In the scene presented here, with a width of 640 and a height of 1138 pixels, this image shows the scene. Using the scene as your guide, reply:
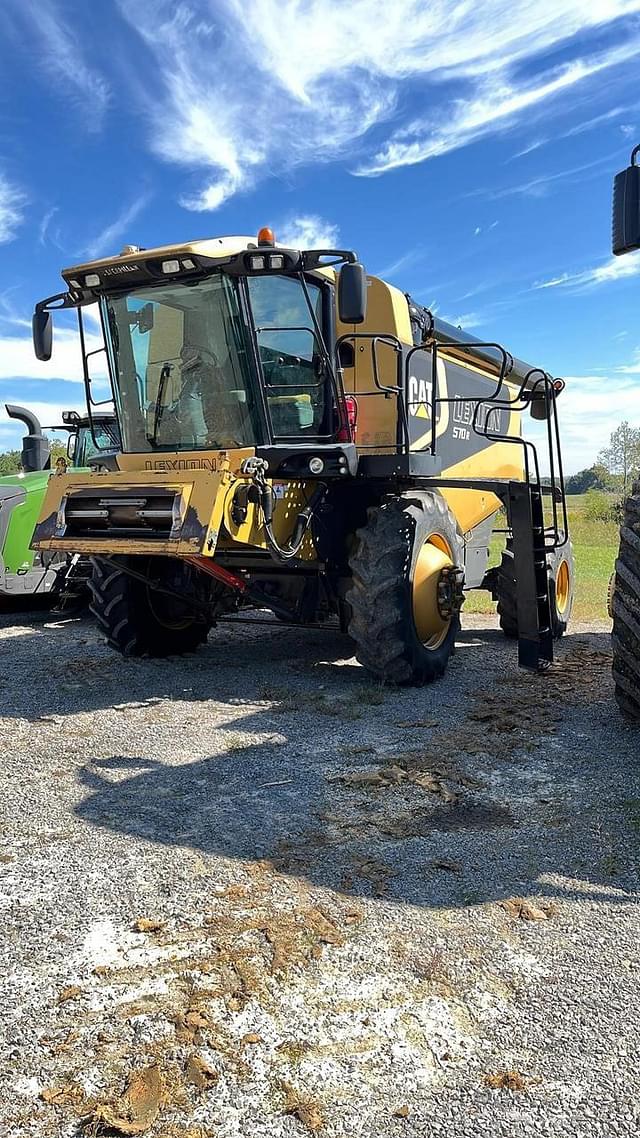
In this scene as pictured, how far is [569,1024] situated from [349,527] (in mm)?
4937

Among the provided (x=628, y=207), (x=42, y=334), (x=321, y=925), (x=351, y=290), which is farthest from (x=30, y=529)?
(x=321, y=925)

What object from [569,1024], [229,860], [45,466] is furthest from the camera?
[45,466]

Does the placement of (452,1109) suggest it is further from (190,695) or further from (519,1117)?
(190,695)

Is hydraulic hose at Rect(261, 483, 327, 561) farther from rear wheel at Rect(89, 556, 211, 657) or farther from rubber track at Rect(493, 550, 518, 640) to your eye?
rubber track at Rect(493, 550, 518, 640)

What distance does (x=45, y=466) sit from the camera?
1123 cm

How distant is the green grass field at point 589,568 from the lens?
11836mm

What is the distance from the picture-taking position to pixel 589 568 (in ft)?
59.3

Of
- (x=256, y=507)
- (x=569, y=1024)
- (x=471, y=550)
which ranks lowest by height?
(x=569, y=1024)

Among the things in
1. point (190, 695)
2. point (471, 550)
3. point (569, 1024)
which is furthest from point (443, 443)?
point (569, 1024)

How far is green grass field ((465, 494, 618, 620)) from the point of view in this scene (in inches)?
466

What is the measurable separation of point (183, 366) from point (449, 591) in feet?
8.85

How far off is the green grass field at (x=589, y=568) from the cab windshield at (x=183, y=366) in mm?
5067

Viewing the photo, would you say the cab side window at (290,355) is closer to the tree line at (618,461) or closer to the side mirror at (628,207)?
the side mirror at (628,207)

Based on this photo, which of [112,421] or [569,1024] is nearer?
[569,1024]
